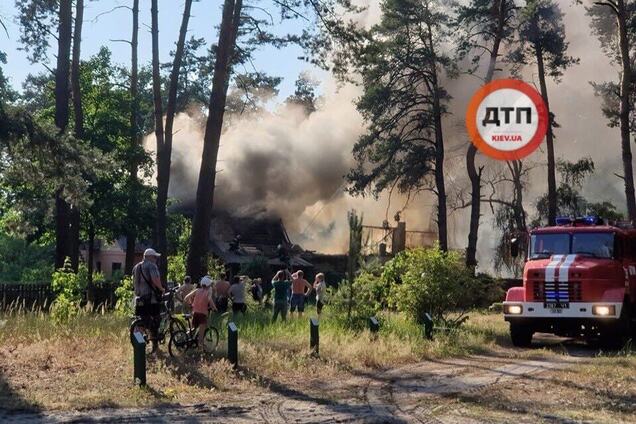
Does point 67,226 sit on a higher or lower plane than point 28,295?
higher

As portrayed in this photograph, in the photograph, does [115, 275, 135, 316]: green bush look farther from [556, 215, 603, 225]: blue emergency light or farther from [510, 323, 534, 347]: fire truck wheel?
[556, 215, 603, 225]: blue emergency light

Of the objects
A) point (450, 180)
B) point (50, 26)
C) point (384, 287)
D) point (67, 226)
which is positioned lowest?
point (384, 287)

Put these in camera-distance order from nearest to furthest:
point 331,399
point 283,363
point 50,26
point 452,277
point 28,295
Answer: point 331,399 → point 283,363 → point 452,277 → point 28,295 → point 50,26

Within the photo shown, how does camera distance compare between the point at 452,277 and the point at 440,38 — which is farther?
the point at 440,38

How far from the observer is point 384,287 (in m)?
18.8

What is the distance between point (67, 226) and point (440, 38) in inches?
757

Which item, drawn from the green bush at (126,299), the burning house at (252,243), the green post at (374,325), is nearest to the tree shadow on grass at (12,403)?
the green bush at (126,299)

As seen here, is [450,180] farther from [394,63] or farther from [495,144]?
[394,63]

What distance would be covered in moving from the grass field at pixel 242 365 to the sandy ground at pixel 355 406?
27 centimetres

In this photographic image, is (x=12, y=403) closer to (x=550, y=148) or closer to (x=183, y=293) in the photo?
(x=183, y=293)

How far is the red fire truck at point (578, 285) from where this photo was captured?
1581 centimetres

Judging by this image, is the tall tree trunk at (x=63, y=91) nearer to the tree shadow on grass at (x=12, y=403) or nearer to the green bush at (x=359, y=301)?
the green bush at (x=359, y=301)

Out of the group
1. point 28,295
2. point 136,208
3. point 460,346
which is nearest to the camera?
point 460,346

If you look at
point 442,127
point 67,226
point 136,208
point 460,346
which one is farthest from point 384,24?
point 460,346
